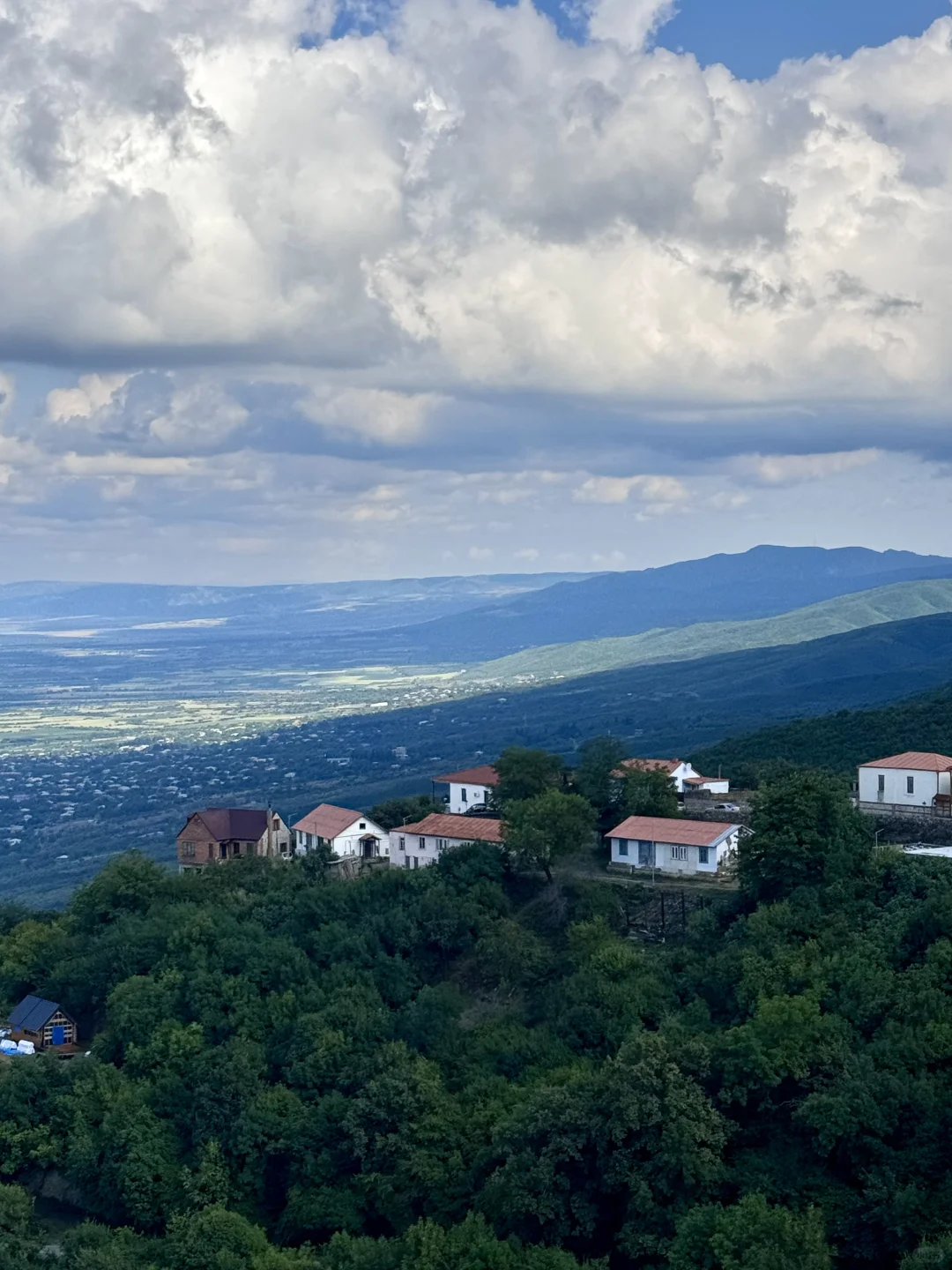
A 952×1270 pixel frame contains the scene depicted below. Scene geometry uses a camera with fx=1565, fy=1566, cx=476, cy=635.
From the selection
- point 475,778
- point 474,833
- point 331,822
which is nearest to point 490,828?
point 474,833

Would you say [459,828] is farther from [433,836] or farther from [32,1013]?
[32,1013]

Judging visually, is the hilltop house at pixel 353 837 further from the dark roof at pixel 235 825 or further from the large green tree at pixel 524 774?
the large green tree at pixel 524 774

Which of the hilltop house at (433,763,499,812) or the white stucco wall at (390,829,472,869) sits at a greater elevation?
the hilltop house at (433,763,499,812)

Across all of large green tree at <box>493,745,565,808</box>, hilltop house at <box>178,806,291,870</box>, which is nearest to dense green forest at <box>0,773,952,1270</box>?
large green tree at <box>493,745,565,808</box>

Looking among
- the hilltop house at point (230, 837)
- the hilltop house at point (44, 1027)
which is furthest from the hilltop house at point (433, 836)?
the hilltop house at point (44, 1027)

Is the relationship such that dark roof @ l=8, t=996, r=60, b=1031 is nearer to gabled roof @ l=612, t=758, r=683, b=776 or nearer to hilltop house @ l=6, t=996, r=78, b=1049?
hilltop house @ l=6, t=996, r=78, b=1049

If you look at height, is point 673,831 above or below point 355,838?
above
